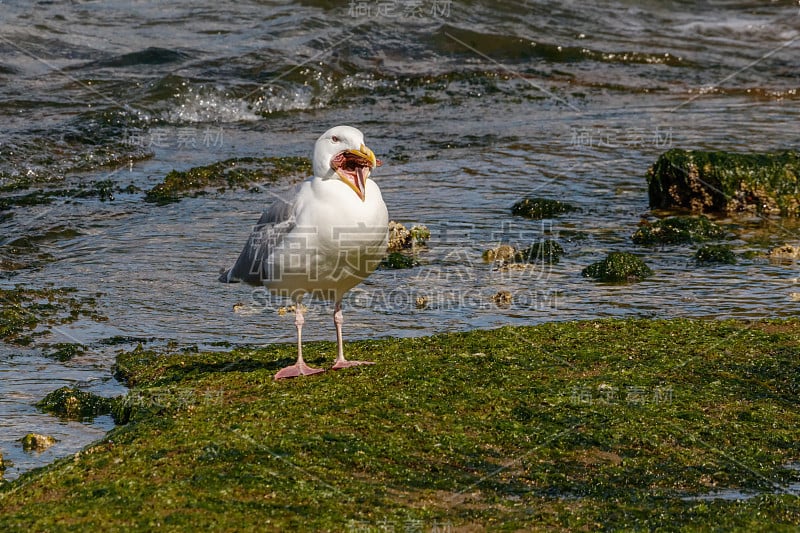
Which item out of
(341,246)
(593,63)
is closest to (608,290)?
(341,246)

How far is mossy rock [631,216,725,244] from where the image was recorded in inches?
371

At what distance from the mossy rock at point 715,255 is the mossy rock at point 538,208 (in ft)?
6.37

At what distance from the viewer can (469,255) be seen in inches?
358

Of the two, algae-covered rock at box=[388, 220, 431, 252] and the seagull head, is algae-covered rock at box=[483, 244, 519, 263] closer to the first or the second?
algae-covered rock at box=[388, 220, 431, 252]

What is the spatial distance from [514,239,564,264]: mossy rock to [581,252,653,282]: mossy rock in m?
0.50

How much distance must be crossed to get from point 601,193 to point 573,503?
759 centimetres

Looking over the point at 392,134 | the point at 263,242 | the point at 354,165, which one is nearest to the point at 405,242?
the point at 263,242

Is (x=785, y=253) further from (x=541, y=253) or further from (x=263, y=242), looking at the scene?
(x=263, y=242)

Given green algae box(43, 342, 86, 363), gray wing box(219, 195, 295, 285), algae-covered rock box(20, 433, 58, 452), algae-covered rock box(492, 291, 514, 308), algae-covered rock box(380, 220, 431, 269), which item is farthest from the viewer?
algae-covered rock box(380, 220, 431, 269)

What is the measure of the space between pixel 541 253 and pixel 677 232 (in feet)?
4.78

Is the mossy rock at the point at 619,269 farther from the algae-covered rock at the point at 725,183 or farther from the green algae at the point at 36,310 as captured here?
the green algae at the point at 36,310

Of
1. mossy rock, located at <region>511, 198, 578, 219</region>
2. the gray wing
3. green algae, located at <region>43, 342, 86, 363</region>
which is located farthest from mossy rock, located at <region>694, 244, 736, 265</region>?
green algae, located at <region>43, 342, 86, 363</region>

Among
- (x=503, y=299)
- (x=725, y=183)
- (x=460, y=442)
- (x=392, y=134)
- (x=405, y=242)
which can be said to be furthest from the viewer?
(x=392, y=134)

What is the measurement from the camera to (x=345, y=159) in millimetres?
5934
